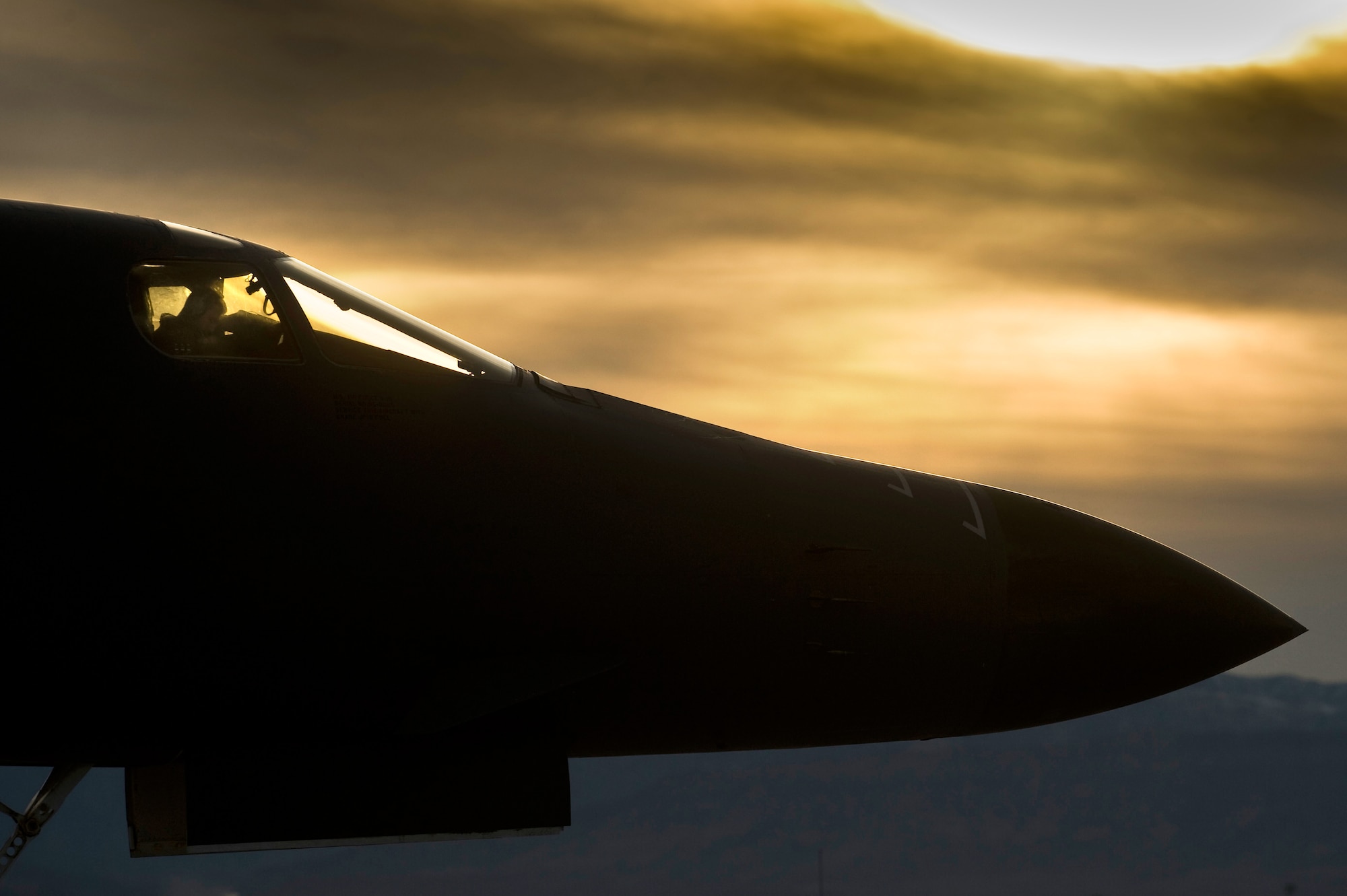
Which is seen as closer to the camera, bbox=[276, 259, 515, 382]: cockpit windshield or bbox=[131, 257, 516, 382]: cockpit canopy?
bbox=[131, 257, 516, 382]: cockpit canopy

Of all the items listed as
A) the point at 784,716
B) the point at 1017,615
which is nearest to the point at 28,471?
the point at 784,716

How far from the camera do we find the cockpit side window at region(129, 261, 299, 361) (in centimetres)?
642

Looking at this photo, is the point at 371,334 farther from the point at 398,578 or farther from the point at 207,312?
the point at 398,578

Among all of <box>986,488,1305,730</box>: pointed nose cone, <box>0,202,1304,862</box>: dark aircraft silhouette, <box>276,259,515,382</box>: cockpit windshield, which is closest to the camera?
<box>0,202,1304,862</box>: dark aircraft silhouette

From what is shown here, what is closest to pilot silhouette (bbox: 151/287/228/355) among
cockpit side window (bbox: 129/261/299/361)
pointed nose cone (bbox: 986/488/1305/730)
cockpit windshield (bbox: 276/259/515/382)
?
cockpit side window (bbox: 129/261/299/361)

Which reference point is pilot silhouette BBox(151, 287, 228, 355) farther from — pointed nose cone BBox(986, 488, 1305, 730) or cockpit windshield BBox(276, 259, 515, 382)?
pointed nose cone BBox(986, 488, 1305, 730)

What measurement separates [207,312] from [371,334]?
76cm

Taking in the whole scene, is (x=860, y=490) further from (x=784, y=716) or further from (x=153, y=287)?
(x=153, y=287)

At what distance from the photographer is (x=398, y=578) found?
6.45 meters

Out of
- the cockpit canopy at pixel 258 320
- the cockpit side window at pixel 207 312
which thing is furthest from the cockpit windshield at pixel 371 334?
the cockpit side window at pixel 207 312

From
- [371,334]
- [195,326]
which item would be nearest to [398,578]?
[371,334]

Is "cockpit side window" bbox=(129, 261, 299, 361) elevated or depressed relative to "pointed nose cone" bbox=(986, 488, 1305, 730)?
elevated

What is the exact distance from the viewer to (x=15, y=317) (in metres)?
6.28

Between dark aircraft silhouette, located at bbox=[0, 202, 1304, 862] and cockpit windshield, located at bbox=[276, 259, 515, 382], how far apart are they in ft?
0.08
